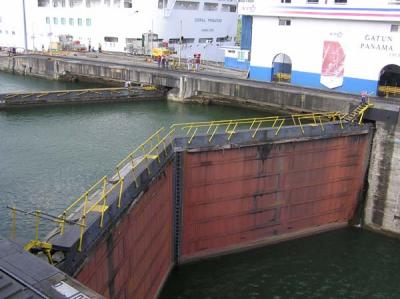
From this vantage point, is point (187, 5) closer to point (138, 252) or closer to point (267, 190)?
point (267, 190)

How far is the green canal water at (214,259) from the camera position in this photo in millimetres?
15383

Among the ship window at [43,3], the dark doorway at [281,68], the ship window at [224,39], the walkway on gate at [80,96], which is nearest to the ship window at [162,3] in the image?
the ship window at [224,39]

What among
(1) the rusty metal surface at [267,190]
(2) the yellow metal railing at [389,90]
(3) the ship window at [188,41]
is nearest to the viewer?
(1) the rusty metal surface at [267,190]

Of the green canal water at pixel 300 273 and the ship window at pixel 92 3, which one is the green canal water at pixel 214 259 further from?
the ship window at pixel 92 3

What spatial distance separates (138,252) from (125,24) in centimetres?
4741

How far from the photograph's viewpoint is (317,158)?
60.7 feet

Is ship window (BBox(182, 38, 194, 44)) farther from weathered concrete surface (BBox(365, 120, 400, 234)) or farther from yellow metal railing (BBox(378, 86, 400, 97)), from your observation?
weathered concrete surface (BBox(365, 120, 400, 234))

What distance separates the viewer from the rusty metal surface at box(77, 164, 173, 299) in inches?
412

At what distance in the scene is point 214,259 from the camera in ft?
55.4

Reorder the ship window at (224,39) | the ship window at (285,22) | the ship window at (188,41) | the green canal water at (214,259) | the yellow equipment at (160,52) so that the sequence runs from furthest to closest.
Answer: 1. the ship window at (224,39)
2. the ship window at (188,41)
3. the yellow equipment at (160,52)
4. the ship window at (285,22)
5. the green canal water at (214,259)

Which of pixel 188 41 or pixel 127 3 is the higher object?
pixel 127 3

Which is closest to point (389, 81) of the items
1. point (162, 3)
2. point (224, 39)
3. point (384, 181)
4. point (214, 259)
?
point (384, 181)

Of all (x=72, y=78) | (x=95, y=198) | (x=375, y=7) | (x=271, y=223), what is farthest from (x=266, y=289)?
(x=72, y=78)

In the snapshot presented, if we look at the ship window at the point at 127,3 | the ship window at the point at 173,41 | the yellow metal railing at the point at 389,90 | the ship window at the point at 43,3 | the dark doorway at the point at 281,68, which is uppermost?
the ship window at the point at 43,3
